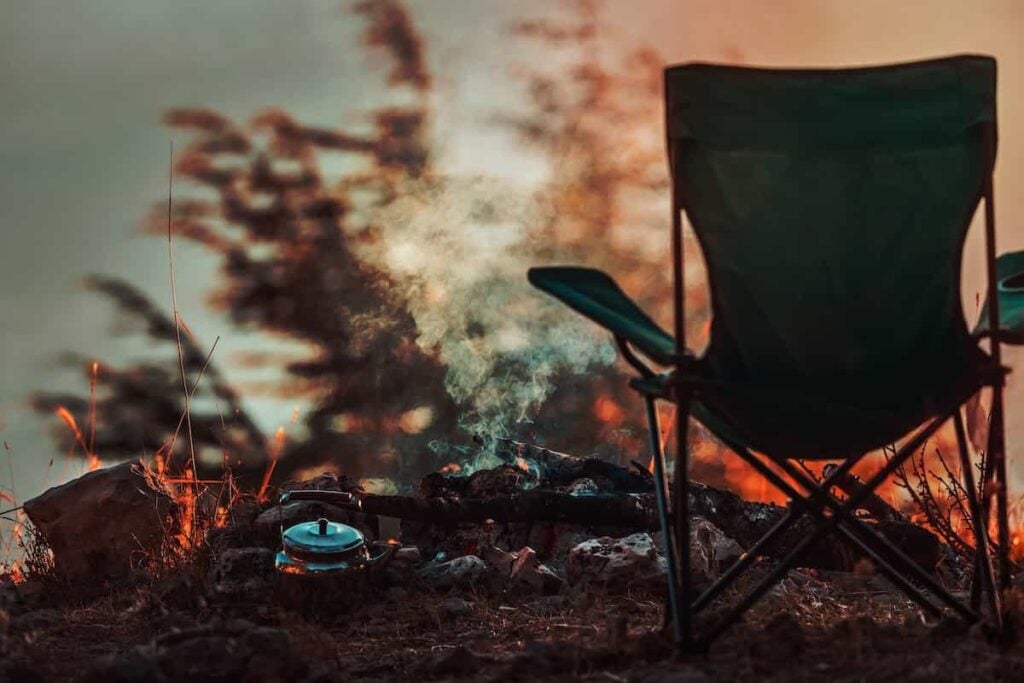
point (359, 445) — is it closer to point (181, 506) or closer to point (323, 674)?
point (181, 506)

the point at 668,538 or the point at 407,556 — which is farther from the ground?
the point at 668,538

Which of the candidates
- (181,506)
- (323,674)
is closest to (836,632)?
(323,674)

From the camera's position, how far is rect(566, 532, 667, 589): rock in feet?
12.0

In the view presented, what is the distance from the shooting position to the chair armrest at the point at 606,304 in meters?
2.39

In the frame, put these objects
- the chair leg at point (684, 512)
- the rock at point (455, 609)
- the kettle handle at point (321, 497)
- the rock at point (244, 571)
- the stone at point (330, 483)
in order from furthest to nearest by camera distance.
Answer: the stone at point (330, 483) → the kettle handle at point (321, 497) → the rock at point (244, 571) → the rock at point (455, 609) → the chair leg at point (684, 512)

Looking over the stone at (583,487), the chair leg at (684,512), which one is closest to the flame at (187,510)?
the stone at (583,487)

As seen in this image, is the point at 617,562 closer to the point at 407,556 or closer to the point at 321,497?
the point at 407,556

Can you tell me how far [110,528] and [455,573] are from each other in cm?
132

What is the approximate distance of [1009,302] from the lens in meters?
2.79

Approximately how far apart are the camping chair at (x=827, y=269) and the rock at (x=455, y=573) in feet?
4.91

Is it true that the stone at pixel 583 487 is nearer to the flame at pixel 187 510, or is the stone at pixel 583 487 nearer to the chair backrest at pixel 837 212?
the flame at pixel 187 510

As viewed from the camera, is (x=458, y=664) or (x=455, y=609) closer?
(x=458, y=664)

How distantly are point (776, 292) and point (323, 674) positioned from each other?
3.71 ft

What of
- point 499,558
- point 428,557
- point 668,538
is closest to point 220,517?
point 428,557
